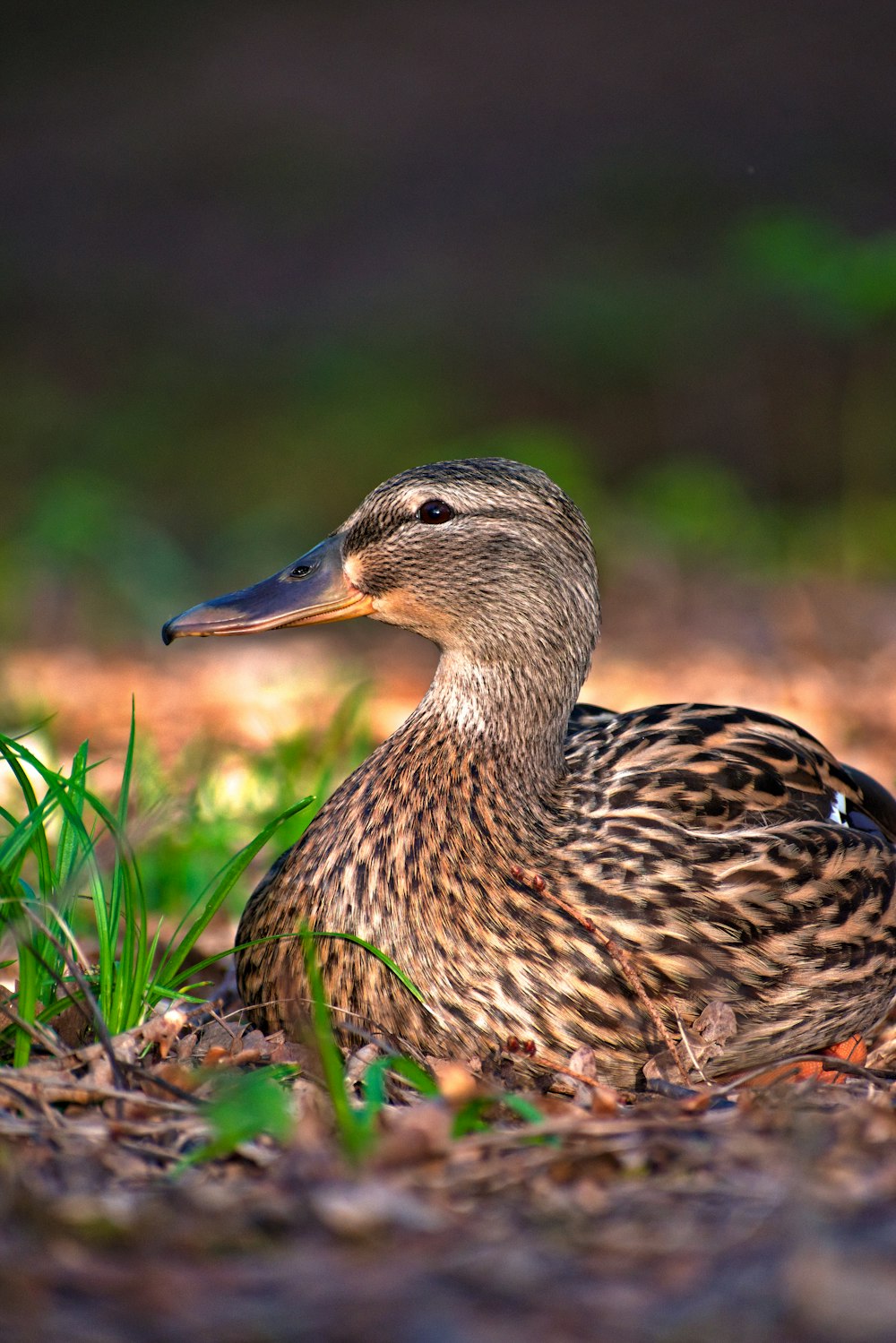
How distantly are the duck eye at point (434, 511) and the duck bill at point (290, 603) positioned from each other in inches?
8.8

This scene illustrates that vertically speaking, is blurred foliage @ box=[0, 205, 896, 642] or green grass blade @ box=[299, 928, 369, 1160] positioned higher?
blurred foliage @ box=[0, 205, 896, 642]

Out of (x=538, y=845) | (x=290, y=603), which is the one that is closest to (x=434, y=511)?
(x=290, y=603)

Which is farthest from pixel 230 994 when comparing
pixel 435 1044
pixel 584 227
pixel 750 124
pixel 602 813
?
pixel 750 124

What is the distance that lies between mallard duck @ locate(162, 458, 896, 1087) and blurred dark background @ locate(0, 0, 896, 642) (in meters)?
4.14

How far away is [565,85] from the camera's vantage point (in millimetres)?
23812

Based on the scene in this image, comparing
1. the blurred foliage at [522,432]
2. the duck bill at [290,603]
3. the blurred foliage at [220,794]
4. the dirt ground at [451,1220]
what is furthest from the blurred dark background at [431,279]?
the dirt ground at [451,1220]

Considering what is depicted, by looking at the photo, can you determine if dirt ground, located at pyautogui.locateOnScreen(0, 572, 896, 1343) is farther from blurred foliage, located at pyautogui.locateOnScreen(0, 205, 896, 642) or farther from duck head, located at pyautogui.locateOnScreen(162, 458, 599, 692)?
blurred foliage, located at pyautogui.locateOnScreen(0, 205, 896, 642)

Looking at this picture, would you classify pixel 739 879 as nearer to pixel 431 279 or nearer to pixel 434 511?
pixel 434 511

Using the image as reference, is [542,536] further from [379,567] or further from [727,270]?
[727,270]

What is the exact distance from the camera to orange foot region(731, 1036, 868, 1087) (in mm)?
3107

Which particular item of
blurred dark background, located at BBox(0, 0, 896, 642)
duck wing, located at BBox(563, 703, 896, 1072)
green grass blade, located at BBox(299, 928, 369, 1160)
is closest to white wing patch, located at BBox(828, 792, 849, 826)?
duck wing, located at BBox(563, 703, 896, 1072)

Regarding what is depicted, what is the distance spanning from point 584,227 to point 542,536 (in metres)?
17.7

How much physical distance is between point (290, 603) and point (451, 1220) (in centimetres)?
183

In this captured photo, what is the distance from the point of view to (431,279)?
20.0 metres
